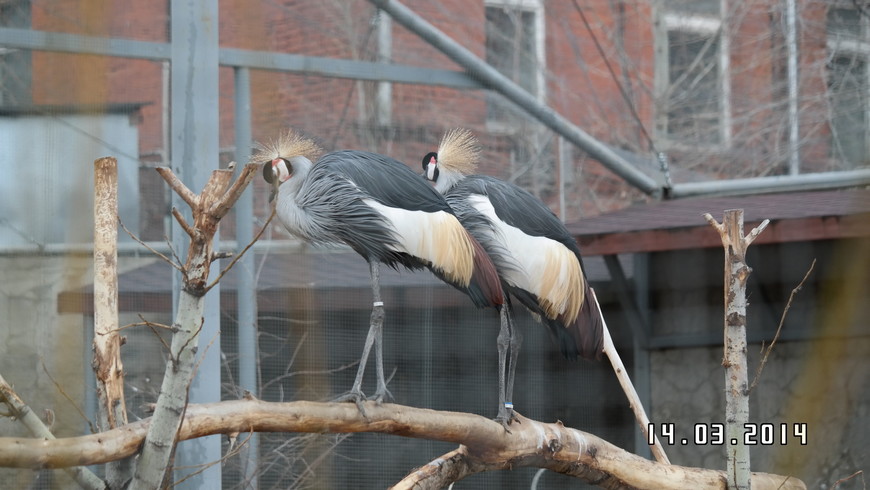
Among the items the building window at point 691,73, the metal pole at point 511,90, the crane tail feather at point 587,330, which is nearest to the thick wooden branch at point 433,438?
the crane tail feather at point 587,330

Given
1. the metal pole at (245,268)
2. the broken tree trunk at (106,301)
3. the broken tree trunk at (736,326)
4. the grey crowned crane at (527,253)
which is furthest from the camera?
the metal pole at (245,268)

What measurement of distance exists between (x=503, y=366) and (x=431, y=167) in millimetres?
513

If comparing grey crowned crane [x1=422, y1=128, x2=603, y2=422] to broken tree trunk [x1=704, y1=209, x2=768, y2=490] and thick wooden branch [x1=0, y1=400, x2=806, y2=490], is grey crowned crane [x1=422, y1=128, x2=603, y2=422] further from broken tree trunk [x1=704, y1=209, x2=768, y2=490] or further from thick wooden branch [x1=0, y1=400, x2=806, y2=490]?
broken tree trunk [x1=704, y1=209, x2=768, y2=490]

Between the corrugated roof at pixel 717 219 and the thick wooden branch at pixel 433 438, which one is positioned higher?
the corrugated roof at pixel 717 219

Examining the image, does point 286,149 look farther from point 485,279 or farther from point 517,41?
point 517,41

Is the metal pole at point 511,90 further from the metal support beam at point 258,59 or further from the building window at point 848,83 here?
the building window at point 848,83

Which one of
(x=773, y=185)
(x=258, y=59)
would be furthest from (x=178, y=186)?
(x=773, y=185)

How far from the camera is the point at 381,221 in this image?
233 centimetres

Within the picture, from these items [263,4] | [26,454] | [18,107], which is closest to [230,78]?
[263,4]

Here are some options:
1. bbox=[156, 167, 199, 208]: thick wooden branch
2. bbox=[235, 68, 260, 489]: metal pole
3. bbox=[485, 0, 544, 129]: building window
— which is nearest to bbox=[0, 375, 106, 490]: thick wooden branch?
bbox=[156, 167, 199, 208]: thick wooden branch

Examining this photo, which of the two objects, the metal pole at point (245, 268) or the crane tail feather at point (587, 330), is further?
the metal pole at point (245, 268)

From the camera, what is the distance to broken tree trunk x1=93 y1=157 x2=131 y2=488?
6.02ft

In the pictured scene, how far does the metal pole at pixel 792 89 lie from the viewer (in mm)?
4230

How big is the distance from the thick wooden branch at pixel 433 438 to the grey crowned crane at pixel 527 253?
220mm
